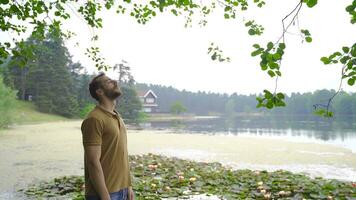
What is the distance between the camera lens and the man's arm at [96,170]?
2020 mm

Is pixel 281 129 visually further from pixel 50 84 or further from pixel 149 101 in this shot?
pixel 149 101

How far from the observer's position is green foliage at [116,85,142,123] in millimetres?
40228

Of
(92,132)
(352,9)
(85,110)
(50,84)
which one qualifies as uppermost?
(50,84)

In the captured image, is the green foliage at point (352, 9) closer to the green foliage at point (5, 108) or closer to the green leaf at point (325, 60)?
the green leaf at point (325, 60)

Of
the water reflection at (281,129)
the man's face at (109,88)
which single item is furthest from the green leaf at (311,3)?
the water reflection at (281,129)

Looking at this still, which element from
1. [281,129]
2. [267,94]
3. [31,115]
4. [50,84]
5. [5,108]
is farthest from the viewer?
[50,84]

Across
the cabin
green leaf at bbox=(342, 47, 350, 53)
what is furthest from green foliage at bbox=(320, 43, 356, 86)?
the cabin

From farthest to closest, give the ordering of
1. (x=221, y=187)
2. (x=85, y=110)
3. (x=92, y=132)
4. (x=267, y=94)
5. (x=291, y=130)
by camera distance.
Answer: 1. (x=85, y=110)
2. (x=291, y=130)
3. (x=221, y=187)
4. (x=92, y=132)
5. (x=267, y=94)

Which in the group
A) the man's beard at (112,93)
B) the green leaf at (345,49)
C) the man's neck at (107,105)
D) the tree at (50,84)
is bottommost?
the man's neck at (107,105)

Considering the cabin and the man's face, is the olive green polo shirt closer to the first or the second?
the man's face

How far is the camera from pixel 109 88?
86.5 inches

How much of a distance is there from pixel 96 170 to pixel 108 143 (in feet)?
0.61

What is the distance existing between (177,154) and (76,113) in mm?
28702

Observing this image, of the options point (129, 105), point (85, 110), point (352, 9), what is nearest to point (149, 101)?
point (129, 105)
